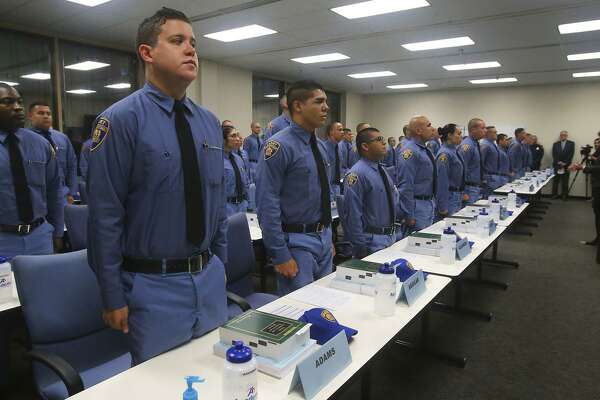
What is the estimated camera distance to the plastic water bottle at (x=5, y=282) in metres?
1.74

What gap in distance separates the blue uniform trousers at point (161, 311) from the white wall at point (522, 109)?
41.6ft

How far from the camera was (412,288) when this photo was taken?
172 cm

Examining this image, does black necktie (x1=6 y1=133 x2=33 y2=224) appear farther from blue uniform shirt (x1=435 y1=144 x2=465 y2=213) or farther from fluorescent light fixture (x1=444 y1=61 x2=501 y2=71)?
fluorescent light fixture (x1=444 y1=61 x2=501 y2=71)

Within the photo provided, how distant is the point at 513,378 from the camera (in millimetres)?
2412

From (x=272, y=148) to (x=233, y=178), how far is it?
2159mm

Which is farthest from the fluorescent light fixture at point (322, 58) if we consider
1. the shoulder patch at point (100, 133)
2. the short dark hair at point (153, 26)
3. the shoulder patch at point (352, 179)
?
the shoulder patch at point (100, 133)

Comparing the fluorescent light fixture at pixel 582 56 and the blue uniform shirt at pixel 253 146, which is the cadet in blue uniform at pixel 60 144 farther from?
the fluorescent light fixture at pixel 582 56

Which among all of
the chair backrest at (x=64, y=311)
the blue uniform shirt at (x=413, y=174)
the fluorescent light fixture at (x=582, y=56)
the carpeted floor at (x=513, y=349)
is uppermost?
the fluorescent light fixture at (x=582, y=56)

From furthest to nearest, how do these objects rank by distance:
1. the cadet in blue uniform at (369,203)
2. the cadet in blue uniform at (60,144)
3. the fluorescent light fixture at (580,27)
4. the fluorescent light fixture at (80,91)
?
the fluorescent light fixture at (80,91) < the fluorescent light fixture at (580,27) < the cadet in blue uniform at (60,144) < the cadet in blue uniform at (369,203)

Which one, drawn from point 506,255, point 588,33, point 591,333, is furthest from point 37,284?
point 588,33

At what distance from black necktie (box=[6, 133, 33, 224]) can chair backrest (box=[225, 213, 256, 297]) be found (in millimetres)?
1307

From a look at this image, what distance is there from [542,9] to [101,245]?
19.1 ft

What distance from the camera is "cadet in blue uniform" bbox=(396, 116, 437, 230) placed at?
401cm

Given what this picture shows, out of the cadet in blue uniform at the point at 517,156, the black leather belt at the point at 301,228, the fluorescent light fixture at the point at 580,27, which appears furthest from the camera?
the cadet in blue uniform at the point at 517,156
